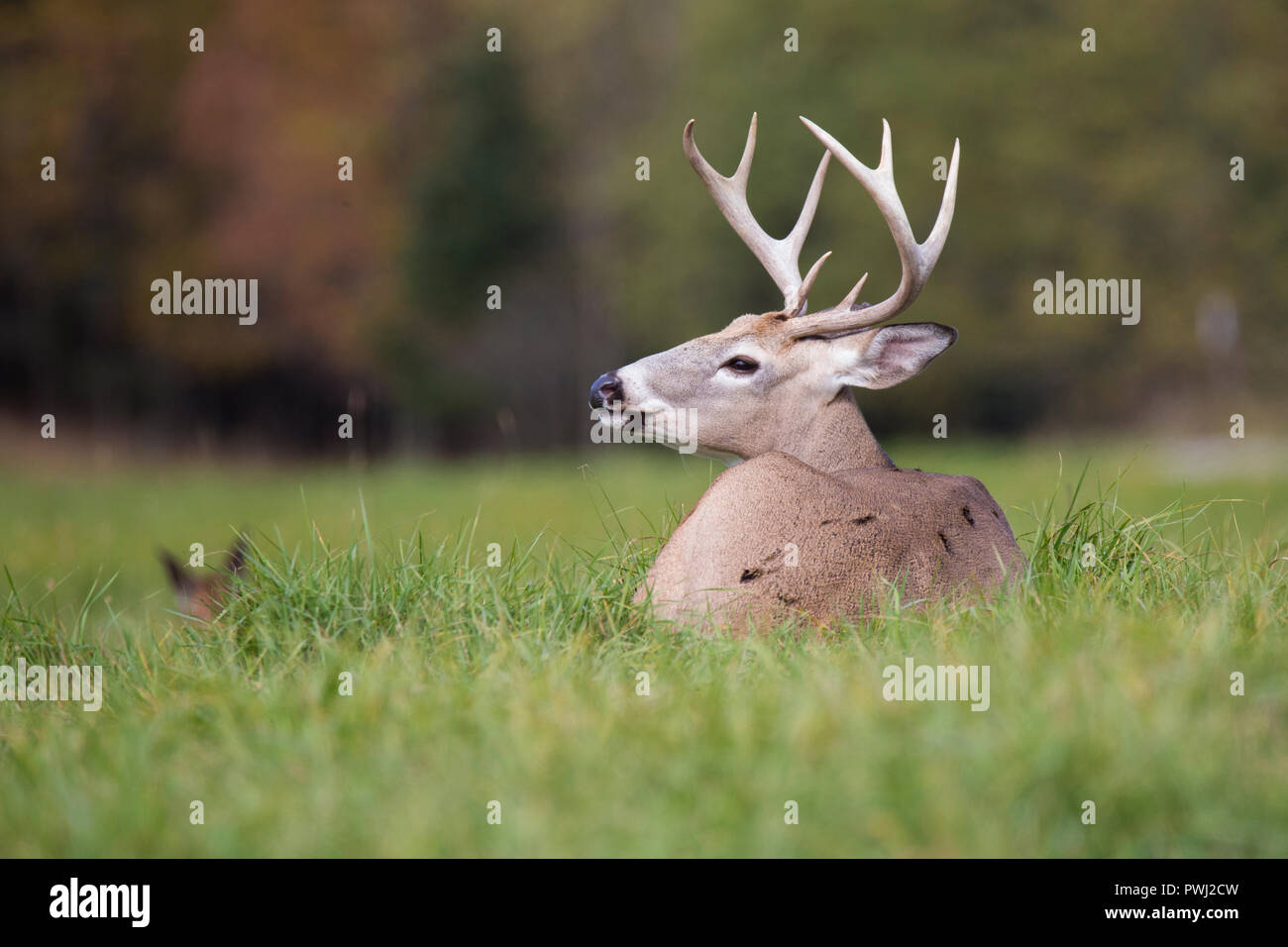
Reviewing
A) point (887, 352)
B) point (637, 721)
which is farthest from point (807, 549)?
point (887, 352)

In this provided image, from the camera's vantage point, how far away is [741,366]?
545cm

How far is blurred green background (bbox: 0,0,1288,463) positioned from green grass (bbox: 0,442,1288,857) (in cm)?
1902

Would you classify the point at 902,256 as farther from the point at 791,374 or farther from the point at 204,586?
the point at 204,586

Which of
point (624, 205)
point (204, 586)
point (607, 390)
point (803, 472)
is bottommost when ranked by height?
point (204, 586)

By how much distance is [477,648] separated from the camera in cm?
410

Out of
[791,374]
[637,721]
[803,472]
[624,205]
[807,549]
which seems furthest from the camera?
[624,205]

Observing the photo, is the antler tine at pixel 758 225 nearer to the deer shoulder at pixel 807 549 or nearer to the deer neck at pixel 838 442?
the deer neck at pixel 838 442

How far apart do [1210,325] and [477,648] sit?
2517 cm

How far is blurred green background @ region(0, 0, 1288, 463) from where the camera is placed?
2530 centimetres

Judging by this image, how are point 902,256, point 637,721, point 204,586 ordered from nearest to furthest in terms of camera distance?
point 637,721 → point 902,256 → point 204,586

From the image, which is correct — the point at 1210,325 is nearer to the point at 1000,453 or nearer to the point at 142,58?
the point at 1000,453

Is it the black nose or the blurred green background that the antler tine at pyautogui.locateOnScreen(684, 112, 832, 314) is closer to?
the black nose

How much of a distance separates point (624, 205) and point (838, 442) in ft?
82.9

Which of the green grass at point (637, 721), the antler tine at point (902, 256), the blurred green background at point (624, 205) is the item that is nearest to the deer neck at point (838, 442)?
the antler tine at point (902, 256)
